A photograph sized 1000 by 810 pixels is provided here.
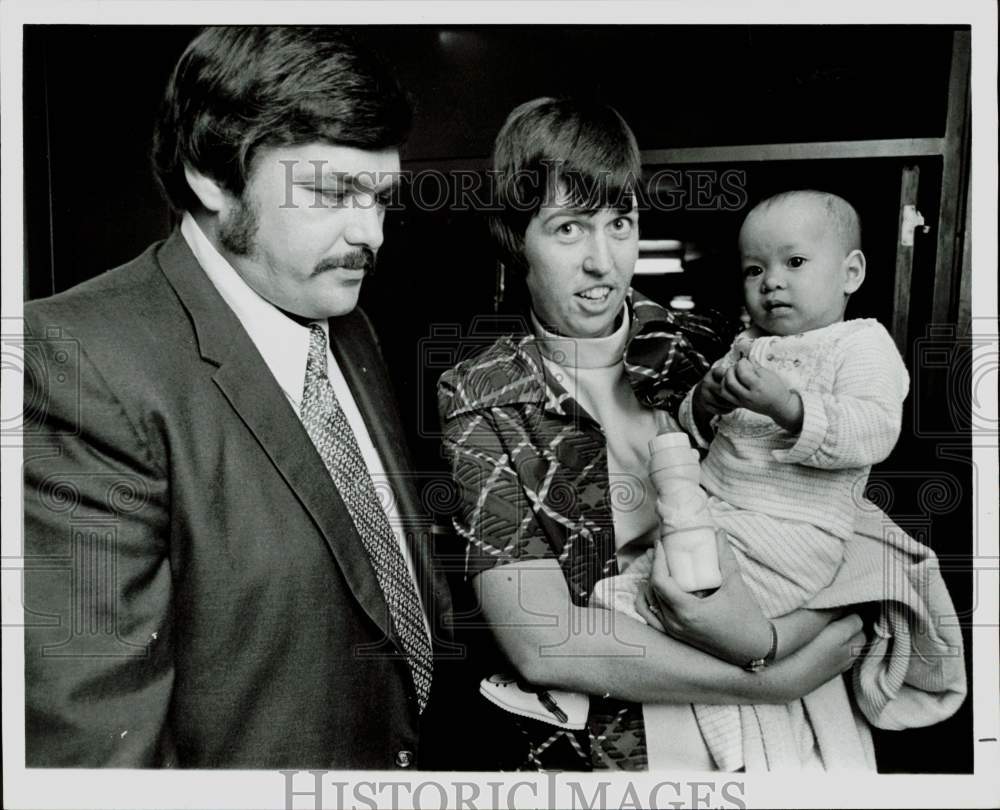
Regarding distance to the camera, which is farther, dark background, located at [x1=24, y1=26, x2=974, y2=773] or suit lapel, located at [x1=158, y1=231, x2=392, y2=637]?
dark background, located at [x1=24, y1=26, x2=974, y2=773]

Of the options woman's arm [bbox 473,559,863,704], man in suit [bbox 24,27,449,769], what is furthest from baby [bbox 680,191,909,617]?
man in suit [bbox 24,27,449,769]

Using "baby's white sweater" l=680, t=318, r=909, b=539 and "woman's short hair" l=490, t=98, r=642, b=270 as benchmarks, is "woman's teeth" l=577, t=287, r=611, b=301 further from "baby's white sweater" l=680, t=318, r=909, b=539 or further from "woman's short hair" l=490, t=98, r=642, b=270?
"baby's white sweater" l=680, t=318, r=909, b=539

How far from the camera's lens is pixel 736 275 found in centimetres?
147

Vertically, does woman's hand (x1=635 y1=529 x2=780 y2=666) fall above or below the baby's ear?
below

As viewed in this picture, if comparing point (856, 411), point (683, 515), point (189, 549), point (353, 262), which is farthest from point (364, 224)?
point (856, 411)

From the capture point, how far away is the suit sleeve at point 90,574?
1350mm

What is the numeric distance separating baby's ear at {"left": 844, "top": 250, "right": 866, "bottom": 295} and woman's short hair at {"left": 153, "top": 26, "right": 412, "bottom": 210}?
27.3 inches

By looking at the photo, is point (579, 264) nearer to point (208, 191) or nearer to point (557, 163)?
point (557, 163)

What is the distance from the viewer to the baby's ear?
1.44 metres

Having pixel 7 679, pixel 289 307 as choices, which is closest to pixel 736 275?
pixel 289 307

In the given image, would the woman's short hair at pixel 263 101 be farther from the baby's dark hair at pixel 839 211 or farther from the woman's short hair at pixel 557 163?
the baby's dark hair at pixel 839 211

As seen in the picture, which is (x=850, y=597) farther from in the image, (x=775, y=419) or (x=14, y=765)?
(x=14, y=765)

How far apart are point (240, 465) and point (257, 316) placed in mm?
221

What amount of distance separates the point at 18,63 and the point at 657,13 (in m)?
1.01
